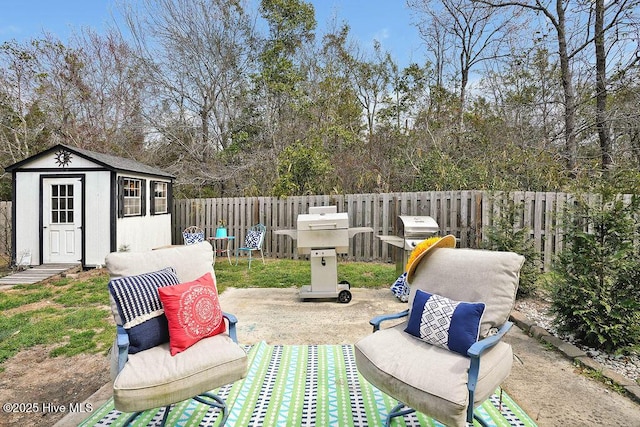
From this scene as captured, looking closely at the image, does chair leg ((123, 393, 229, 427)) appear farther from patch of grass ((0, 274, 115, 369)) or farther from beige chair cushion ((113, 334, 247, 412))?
patch of grass ((0, 274, 115, 369))

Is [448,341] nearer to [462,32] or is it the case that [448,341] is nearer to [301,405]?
[301,405]

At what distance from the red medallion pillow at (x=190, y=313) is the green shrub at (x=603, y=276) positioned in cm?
307

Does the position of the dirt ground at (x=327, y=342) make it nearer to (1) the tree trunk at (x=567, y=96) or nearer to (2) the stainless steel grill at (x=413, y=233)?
(2) the stainless steel grill at (x=413, y=233)

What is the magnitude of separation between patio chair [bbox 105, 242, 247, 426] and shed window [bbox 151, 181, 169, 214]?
21.7ft

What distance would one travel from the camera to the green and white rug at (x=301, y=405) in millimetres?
2252

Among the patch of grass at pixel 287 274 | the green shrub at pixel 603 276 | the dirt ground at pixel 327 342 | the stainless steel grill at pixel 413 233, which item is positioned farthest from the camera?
the patch of grass at pixel 287 274

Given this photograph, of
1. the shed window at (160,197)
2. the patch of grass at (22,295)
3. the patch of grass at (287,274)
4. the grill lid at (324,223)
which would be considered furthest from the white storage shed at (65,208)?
the grill lid at (324,223)

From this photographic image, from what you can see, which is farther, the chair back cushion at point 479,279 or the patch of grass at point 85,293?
the patch of grass at point 85,293

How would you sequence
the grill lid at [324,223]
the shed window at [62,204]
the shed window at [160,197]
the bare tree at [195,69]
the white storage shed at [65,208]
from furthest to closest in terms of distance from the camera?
the bare tree at [195,69] < the shed window at [160,197] < the shed window at [62,204] < the white storage shed at [65,208] < the grill lid at [324,223]

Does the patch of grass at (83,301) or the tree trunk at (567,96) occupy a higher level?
the tree trunk at (567,96)

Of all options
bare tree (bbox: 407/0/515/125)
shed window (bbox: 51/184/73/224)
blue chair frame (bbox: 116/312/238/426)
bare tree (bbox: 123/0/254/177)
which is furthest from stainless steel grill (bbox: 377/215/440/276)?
bare tree (bbox: 123/0/254/177)

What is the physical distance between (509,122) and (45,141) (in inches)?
598

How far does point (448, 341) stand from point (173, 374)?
5.28 feet

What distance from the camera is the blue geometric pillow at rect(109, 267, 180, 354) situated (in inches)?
89.6
